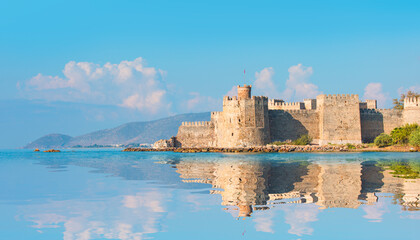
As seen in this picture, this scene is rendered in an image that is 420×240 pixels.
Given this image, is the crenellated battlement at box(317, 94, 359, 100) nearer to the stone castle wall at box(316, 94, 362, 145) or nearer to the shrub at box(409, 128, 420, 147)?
the stone castle wall at box(316, 94, 362, 145)

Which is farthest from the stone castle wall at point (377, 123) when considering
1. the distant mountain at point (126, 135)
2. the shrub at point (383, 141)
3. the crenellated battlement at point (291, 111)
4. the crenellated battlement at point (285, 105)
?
the distant mountain at point (126, 135)

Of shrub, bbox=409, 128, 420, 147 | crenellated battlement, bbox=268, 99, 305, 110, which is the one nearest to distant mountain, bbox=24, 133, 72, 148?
crenellated battlement, bbox=268, 99, 305, 110

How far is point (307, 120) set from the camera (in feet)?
131

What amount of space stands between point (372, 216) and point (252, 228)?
2232mm

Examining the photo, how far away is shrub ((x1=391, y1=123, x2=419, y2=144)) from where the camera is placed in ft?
119

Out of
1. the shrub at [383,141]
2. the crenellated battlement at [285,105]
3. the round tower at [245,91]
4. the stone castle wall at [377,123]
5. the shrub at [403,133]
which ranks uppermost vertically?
the round tower at [245,91]

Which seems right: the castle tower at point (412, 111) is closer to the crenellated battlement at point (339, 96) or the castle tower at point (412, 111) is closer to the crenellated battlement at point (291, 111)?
the crenellated battlement at point (339, 96)

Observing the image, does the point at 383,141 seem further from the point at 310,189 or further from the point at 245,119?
the point at 310,189

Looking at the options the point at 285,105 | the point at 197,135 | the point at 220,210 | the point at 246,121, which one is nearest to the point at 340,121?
the point at 285,105

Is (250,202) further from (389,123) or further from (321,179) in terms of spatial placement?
(389,123)

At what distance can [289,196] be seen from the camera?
10.4m

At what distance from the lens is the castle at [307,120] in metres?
37.1

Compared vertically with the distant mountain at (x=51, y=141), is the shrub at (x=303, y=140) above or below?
below

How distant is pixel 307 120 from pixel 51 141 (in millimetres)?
107461
